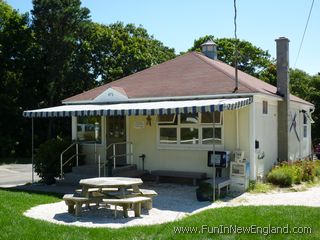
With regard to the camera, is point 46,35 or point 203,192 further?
point 46,35

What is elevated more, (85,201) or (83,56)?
(83,56)

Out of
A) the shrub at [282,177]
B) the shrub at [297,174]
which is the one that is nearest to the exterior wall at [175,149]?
the shrub at [282,177]

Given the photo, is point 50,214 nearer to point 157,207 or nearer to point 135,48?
point 157,207

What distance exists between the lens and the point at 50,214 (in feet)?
32.9

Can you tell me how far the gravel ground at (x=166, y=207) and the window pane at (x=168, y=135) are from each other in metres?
2.14

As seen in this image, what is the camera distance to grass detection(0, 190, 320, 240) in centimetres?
772

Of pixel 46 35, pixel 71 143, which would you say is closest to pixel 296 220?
pixel 71 143

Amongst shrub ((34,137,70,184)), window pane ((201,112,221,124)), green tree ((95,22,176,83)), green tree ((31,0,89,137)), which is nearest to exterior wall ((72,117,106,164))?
shrub ((34,137,70,184))

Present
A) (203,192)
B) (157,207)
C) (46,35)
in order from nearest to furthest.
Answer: (157,207)
(203,192)
(46,35)

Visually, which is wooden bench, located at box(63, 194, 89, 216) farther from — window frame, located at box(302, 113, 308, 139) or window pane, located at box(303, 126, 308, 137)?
window pane, located at box(303, 126, 308, 137)

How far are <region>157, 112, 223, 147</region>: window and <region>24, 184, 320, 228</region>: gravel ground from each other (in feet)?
6.26

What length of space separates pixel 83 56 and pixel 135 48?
5.40 m

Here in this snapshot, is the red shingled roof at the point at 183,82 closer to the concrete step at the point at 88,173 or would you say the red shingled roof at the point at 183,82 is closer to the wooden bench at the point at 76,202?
the concrete step at the point at 88,173

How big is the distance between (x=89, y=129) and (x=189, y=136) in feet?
15.5
